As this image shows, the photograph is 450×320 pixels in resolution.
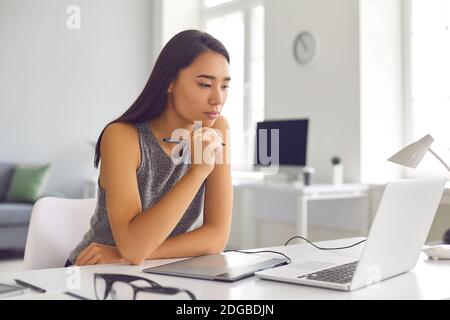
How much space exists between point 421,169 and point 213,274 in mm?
2889

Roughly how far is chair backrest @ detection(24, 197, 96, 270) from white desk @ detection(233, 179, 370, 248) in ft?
6.42

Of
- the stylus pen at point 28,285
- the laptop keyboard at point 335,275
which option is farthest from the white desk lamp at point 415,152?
the stylus pen at point 28,285

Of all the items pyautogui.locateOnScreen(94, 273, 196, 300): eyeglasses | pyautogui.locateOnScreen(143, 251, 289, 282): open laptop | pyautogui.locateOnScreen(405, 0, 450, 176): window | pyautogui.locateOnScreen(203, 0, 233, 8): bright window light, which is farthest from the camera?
pyautogui.locateOnScreen(203, 0, 233, 8): bright window light

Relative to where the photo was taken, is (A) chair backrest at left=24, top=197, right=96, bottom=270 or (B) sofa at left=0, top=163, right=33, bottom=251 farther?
(B) sofa at left=0, top=163, right=33, bottom=251

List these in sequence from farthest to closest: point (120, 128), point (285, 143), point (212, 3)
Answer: point (212, 3) < point (285, 143) < point (120, 128)

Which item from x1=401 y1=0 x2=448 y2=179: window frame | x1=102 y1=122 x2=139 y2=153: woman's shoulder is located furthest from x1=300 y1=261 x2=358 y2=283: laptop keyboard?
x1=401 y1=0 x2=448 y2=179: window frame

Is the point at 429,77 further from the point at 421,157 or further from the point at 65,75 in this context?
the point at 65,75

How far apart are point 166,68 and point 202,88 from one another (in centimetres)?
13

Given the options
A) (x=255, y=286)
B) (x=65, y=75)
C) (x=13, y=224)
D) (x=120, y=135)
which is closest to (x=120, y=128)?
(x=120, y=135)

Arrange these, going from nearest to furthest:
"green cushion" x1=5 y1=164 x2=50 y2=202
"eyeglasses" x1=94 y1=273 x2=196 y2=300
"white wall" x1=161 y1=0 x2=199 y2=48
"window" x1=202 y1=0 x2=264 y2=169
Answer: "eyeglasses" x1=94 y1=273 x2=196 y2=300
"green cushion" x1=5 y1=164 x2=50 y2=202
"window" x1=202 y1=0 x2=264 y2=169
"white wall" x1=161 y1=0 x2=199 y2=48

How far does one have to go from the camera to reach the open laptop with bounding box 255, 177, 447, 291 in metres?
0.87

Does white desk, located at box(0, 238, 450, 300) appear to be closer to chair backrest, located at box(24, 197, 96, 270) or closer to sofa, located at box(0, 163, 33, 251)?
chair backrest, located at box(24, 197, 96, 270)

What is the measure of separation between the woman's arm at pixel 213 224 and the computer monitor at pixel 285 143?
207cm

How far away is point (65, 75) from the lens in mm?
5449
